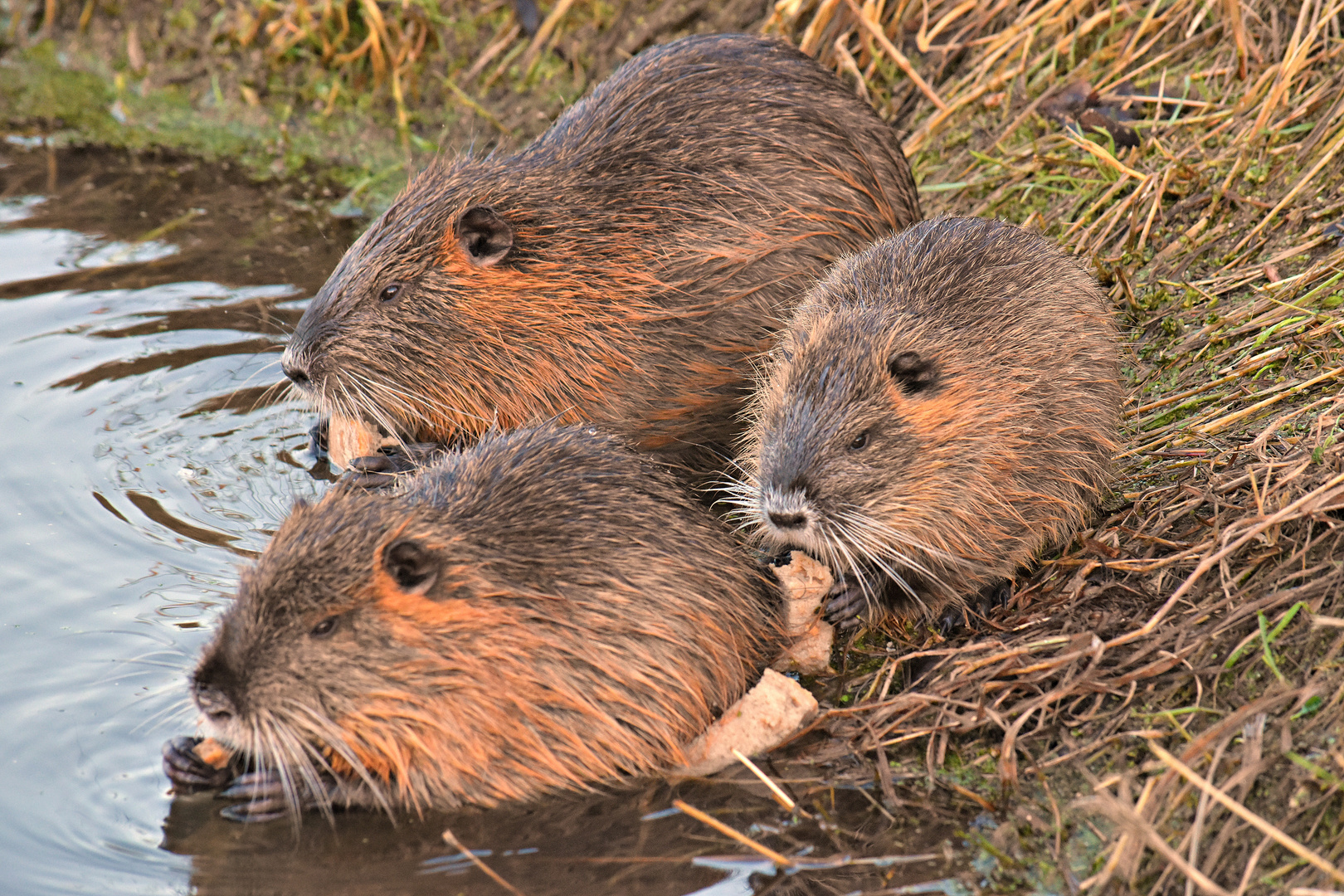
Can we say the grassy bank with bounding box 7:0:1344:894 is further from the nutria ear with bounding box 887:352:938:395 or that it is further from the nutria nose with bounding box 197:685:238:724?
the nutria nose with bounding box 197:685:238:724

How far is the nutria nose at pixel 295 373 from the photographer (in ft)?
14.1

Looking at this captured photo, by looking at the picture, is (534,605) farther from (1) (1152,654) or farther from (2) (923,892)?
(1) (1152,654)

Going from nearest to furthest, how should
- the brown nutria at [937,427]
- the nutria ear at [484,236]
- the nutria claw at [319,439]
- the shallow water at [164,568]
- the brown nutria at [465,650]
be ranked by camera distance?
the shallow water at [164,568]
the brown nutria at [465,650]
the brown nutria at [937,427]
the nutria ear at [484,236]
the nutria claw at [319,439]

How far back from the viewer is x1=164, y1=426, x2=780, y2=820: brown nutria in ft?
10.2

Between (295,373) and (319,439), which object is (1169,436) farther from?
(319,439)

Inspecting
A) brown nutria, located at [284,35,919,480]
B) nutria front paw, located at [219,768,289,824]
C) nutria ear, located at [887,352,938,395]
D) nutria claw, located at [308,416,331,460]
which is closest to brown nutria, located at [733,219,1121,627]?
nutria ear, located at [887,352,938,395]

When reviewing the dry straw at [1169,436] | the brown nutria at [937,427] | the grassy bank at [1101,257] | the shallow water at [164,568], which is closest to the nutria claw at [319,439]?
the shallow water at [164,568]

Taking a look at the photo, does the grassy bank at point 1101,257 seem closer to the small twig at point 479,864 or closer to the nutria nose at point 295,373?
the small twig at point 479,864

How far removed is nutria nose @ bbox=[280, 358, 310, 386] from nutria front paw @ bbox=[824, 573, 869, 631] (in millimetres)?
1776

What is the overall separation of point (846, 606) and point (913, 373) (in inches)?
26.3

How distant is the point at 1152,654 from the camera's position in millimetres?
3215

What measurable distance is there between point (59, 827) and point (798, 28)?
4696 millimetres

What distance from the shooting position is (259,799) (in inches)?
126

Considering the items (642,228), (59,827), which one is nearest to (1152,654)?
(642,228)
